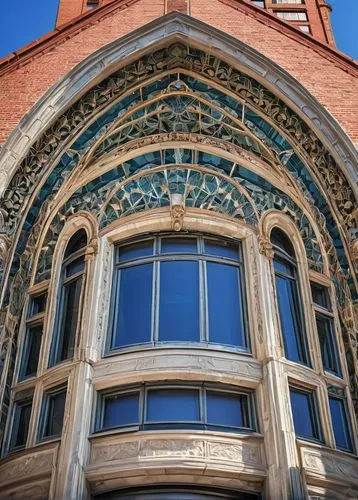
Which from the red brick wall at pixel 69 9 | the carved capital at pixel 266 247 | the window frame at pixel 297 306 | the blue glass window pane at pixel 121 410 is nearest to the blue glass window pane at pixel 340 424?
the window frame at pixel 297 306

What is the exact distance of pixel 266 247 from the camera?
11281mm

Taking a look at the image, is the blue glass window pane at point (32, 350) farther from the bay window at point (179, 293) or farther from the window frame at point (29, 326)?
the bay window at point (179, 293)

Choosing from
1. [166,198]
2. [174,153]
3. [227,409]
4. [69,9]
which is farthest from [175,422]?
[69,9]

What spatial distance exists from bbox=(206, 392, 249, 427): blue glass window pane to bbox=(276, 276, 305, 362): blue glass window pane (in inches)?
46.7

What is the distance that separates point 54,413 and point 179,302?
2647 millimetres

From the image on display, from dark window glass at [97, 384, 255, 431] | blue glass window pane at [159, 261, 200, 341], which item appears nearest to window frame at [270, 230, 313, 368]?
dark window glass at [97, 384, 255, 431]

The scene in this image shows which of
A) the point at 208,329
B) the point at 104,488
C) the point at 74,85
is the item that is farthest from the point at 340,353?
the point at 74,85

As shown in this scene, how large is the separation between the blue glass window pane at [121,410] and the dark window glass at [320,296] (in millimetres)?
3741

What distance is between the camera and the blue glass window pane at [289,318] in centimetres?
1044

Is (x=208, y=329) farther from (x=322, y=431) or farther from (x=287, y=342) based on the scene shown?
(x=322, y=431)

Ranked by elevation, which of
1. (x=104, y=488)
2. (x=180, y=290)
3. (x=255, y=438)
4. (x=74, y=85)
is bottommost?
(x=104, y=488)

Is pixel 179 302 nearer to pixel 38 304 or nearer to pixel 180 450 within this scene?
pixel 38 304

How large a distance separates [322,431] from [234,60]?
6.90m

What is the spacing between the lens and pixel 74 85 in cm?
1196
